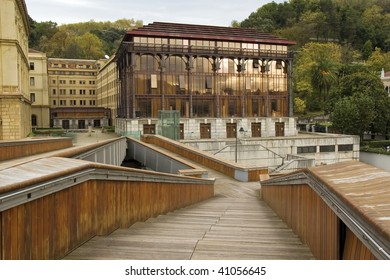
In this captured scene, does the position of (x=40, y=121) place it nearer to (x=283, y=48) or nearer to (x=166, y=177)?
(x=283, y=48)

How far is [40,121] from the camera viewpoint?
238 feet

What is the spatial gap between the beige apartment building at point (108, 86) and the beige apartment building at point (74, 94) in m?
2.18

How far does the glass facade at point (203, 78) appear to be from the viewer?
5066cm

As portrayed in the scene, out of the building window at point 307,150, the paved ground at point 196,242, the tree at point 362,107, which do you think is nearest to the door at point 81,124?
the tree at point 362,107

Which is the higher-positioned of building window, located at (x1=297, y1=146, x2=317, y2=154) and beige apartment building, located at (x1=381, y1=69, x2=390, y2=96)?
beige apartment building, located at (x1=381, y1=69, x2=390, y2=96)

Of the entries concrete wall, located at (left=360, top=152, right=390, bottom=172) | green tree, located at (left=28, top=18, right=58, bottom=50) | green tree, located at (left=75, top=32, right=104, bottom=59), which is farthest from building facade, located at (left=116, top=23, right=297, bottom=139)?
green tree, located at (left=28, top=18, right=58, bottom=50)

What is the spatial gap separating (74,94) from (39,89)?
21.7 m

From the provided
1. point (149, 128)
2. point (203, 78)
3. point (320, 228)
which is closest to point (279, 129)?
point (203, 78)

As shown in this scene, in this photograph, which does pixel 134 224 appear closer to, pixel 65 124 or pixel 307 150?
pixel 307 150

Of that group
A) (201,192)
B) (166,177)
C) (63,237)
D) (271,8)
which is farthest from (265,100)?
(271,8)

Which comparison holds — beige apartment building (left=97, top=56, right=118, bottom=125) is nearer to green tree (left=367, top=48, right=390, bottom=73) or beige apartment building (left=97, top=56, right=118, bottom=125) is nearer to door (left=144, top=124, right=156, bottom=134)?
door (left=144, top=124, right=156, bottom=134)

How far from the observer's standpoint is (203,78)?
5381 cm

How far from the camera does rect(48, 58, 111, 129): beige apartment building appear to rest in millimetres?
78375

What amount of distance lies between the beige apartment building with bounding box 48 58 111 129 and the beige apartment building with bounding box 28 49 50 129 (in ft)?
11.5
